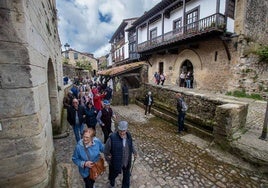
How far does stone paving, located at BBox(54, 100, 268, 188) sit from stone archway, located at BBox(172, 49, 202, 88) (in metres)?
7.99

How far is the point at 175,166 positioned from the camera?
157 inches

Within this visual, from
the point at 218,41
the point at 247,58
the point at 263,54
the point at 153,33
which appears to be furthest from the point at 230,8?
the point at 153,33

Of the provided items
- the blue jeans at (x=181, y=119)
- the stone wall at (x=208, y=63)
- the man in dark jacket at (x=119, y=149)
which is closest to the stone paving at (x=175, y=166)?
the blue jeans at (x=181, y=119)

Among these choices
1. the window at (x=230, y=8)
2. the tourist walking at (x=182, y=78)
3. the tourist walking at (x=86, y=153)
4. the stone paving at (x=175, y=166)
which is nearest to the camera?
the tourist walking at (x=86, y=153)

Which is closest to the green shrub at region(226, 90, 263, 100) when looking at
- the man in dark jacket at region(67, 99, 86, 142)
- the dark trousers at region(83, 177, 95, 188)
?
the man in dark jacket at region(67, 99, 86, 142)

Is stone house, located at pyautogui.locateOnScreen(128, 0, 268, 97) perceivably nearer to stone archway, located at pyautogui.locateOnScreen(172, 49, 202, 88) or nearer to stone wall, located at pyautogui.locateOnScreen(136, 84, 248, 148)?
stone archway, located at pyautogui.locateOnScreen(172, 49, 202, 88)

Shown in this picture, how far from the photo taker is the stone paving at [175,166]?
3.34 meters

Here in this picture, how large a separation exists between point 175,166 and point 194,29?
10845 mm

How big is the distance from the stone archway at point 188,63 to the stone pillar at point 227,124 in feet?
28.2

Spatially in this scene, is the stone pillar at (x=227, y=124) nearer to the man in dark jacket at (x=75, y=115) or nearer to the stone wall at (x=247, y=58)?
the man in dark jacket at (x=75, y=115)

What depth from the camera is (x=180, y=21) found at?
13750 millimetres

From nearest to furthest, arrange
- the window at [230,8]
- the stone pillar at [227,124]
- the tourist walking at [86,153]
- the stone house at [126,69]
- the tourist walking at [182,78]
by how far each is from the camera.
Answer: the tourist walking at [86,153] < the stone pillar at [227,124] < the window at [230,8] < the stone house at [126,69] < the tourist walking at [182,78]

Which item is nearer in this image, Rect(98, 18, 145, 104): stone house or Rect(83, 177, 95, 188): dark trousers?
Rect(83, 177, 95, 188): dark trousers

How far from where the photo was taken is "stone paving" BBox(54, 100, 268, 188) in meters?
3.34
